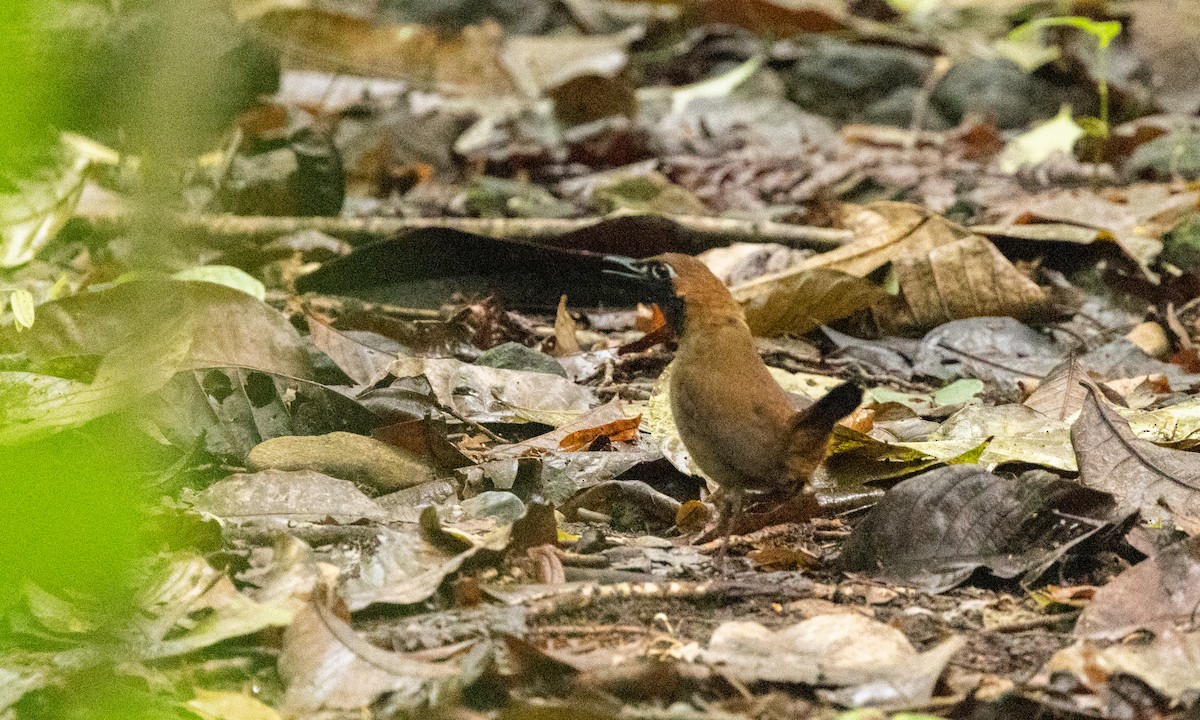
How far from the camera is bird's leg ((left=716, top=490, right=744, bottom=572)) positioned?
271cm

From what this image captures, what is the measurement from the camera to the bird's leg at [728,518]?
107 inches

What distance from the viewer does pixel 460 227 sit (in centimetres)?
495

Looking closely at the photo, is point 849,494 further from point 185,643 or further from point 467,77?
point 467,77

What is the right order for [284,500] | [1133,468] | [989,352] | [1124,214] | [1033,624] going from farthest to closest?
[1124,214] < [989,352] < [1133,468] < [284,500] < [1033,624]

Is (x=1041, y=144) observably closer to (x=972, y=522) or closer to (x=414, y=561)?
(x=972, y=522)

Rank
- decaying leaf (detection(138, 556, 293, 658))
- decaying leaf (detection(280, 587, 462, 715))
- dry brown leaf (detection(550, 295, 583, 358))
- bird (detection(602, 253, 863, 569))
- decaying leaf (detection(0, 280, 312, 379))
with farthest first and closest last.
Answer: dry brown leaf (detection(550, 295, 583, 358)) < decaying leaf (detection(0, 280, 312, 379)) < bird (detection(602, 253, 863, 569)) < decaying leaf (detection(138, 556, 293, 658)) < decaying leaf (detection(280, 587, 462, 715))

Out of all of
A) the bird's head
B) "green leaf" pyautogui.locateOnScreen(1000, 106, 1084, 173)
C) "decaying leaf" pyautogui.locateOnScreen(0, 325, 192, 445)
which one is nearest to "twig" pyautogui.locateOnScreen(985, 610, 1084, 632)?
the bird's head

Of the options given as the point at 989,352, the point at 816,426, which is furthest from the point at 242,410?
the point at 989,352

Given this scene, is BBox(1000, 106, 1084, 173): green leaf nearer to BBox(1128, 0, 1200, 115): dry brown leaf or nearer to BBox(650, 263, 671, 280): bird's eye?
BBox(1128, 0, 1200, 115): dry brown leaf

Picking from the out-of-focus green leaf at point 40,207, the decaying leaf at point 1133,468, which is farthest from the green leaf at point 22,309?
the decaying leaf at point 1133,468

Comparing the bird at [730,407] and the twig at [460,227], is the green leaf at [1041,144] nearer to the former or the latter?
the twig at [460,227]

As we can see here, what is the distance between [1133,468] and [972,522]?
0.50 metres

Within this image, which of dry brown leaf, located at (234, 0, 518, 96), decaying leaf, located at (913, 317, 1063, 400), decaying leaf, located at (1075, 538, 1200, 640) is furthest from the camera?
dry brown leaf, located at (234, 0, 518, 96)

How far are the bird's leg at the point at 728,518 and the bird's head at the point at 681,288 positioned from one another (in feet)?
1.38
